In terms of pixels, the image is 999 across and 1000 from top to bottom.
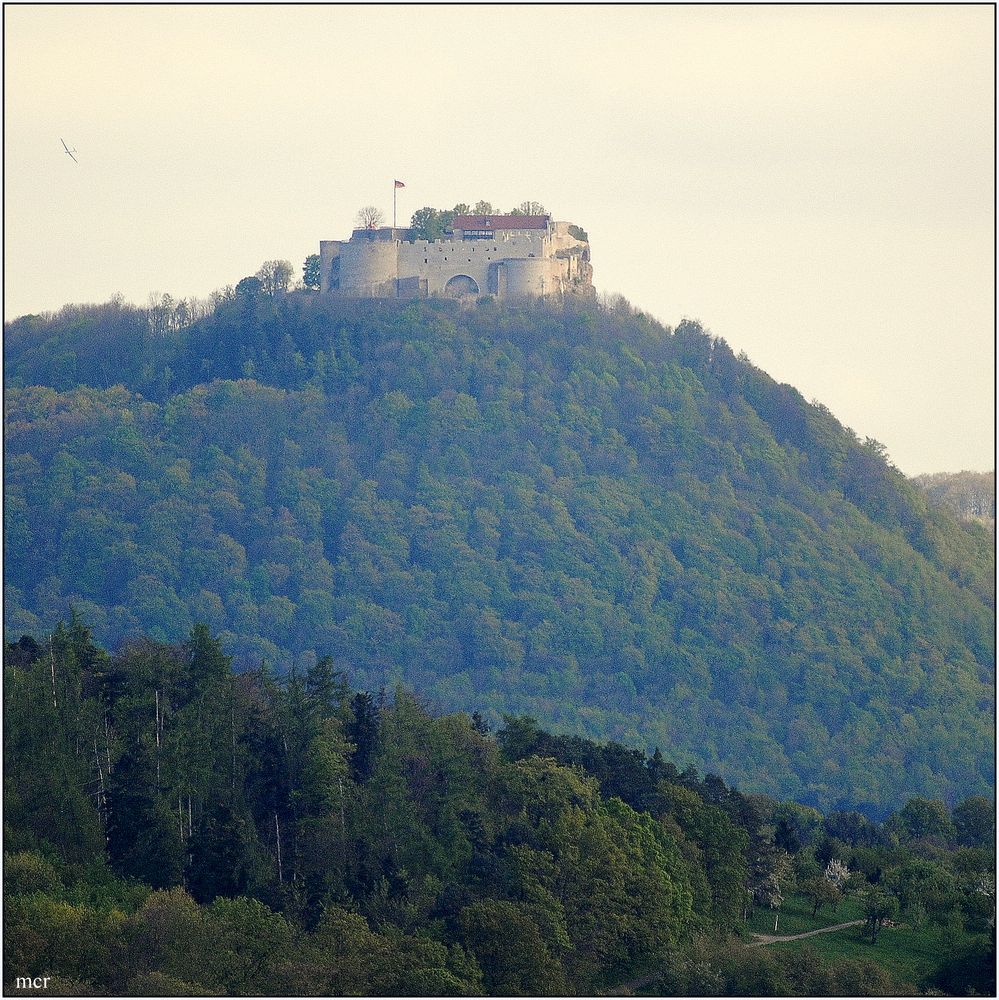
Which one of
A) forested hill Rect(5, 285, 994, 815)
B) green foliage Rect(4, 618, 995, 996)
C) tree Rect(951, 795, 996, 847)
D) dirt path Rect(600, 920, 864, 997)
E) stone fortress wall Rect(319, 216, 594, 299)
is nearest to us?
green foliage Rect(4, 618, 995, 996)

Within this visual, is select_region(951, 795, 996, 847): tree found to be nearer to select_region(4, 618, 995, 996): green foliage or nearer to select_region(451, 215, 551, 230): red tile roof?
select_region(4, 618, 995, 996): green foliage

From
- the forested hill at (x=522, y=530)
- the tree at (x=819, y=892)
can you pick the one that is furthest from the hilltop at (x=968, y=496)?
the tree at (x=819, y=892)

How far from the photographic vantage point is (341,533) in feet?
449

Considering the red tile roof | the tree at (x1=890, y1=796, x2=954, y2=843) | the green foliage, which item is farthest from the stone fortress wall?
Result: the green foliage

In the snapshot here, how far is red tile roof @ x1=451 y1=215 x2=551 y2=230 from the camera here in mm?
128125

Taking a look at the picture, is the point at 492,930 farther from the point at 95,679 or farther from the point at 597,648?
the point at 597,648

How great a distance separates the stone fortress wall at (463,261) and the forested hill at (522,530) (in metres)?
2.55

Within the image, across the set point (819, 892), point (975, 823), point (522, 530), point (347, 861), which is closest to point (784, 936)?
point (819, 892)

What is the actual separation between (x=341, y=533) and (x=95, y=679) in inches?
2784

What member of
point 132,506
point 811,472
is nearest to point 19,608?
point 132,506

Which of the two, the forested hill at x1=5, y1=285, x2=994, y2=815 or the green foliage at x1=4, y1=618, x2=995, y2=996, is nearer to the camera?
the green foliage at x1=4, y1=618, x2=995, y2=996

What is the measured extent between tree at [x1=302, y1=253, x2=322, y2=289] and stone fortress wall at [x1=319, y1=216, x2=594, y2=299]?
148cm

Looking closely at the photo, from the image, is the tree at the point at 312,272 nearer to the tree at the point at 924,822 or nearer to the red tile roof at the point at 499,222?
the red tile roof at the point at 499,222

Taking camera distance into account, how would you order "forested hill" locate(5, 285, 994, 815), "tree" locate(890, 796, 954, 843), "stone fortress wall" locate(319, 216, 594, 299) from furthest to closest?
1. "stone fortress wall" locate(319, 216, 594, 299)
2. "forested hill" locate(5, 285, 994, 815)
3. "tree" locate(890, 796, 954, 843)
